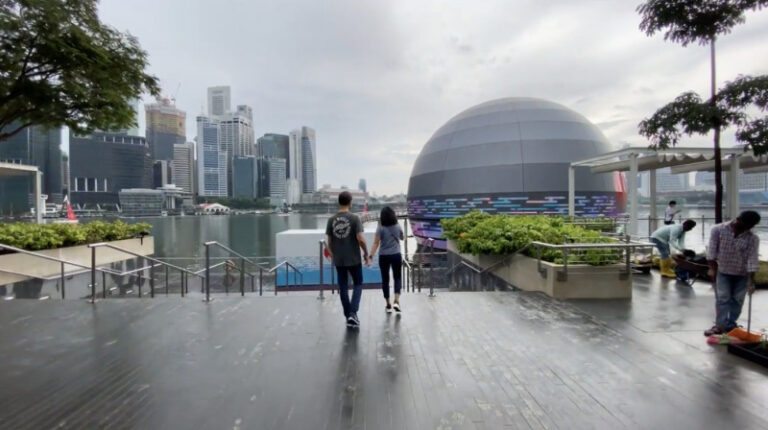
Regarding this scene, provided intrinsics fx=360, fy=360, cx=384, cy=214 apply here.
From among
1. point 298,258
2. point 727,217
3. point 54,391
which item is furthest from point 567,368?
point 727,217

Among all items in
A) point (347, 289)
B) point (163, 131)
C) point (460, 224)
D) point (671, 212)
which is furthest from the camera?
point (163, 131)

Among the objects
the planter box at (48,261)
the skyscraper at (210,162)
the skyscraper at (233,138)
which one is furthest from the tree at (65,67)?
the skyscraper at (233,138)

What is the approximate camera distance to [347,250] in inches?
185

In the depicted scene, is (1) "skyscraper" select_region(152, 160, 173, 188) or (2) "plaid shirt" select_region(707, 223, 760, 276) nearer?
(2) "plaid shirt" select_region(707, 223, 760, 276)

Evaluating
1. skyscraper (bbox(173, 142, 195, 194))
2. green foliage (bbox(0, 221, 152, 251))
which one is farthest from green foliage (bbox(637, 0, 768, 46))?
skyscraper (bbox(173, 142, 195, 194))

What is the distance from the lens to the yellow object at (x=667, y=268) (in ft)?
25.8

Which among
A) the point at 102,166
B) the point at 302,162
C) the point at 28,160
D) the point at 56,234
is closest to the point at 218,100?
the point at 302,162

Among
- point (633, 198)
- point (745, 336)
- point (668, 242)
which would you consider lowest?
point (745, 336)

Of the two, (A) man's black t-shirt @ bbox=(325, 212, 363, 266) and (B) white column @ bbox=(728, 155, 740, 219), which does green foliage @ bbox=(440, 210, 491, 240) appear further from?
(B) white column @ bbox=(728, 155, 740, 219)

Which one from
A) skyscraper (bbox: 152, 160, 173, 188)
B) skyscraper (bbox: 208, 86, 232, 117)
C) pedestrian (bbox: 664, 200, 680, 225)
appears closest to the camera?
pedestrian (bbox: 664, 200, 680, 225)

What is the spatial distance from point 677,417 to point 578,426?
2.56 ft

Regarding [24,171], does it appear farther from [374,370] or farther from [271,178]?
[271,178]

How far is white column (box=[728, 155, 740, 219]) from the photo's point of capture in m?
12.6

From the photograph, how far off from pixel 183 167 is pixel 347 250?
424 feet
